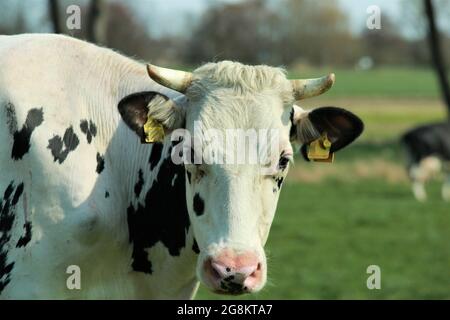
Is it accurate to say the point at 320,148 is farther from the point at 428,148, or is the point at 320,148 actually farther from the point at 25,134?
the point at 428,148

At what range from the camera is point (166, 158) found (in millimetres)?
5449

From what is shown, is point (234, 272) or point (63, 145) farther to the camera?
point (63, 145)

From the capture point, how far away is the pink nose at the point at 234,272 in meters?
4.37

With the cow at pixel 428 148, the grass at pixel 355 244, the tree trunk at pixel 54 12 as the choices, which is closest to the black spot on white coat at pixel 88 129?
the grass at pixel 355 244

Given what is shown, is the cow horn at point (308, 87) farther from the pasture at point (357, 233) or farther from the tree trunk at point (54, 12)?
the tree trunk at point (54, 12)

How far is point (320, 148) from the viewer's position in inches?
215

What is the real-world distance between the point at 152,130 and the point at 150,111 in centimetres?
13

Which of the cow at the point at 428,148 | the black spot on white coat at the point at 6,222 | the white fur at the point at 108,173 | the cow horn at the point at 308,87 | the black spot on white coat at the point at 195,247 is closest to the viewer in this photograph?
the white fur at the point at 108,173

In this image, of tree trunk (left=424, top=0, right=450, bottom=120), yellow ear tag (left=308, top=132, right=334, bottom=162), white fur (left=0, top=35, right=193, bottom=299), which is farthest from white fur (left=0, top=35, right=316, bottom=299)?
tree trunk (left=424, top=0, right=450, bottom=120)

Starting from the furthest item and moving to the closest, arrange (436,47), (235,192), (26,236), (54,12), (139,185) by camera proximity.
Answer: (436,47), (54,12), (139,185), (26,236), (235,192)

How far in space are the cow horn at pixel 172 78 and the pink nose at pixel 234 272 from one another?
114cm

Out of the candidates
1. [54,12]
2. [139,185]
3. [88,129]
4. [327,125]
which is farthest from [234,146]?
[54,12]
